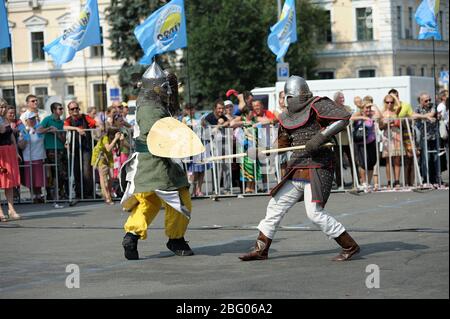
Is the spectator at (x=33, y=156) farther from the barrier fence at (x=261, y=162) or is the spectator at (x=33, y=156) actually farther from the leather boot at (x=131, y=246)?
the leather boot at (x=131, y=246)

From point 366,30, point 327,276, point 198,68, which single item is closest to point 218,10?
point 198,68

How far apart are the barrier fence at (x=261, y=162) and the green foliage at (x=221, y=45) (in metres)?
38.5

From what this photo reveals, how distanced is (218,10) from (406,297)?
52012mm

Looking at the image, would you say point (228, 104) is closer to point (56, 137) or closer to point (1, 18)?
point (56, 137)

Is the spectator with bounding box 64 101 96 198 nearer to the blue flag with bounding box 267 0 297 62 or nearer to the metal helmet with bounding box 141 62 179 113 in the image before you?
the blue flag with bounding box 267 0 297 62

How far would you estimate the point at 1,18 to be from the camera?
54.0ft

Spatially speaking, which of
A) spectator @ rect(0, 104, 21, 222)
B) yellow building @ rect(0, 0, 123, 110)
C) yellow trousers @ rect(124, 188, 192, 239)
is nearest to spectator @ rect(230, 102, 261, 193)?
spectator @ rect(0, 104, 21, 222)

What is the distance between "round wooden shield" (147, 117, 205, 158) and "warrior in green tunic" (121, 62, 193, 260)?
150 millimetres

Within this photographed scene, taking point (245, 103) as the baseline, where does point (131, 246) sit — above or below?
below

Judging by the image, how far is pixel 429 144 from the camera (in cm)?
1850

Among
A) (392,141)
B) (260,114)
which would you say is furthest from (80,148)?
(392,141)

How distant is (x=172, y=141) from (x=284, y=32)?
11.7 m

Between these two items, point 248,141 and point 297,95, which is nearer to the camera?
point 297,95

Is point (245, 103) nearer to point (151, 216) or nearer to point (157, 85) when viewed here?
point (157, 85)
